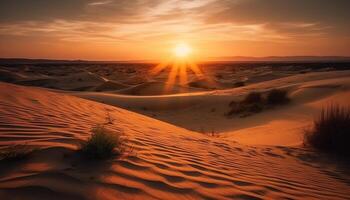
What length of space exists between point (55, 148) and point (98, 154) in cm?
54

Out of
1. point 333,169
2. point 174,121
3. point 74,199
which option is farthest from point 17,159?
point 174,121

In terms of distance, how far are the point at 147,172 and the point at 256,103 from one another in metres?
12.5

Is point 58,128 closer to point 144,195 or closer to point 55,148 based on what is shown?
point 55,148

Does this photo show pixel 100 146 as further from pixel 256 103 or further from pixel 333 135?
pixel 256 103

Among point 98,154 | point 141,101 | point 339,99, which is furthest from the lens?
point 141,101

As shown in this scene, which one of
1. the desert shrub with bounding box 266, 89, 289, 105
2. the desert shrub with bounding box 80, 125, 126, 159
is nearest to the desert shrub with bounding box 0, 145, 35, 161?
the desert shrub with bounding box 80, 125, 126, 159

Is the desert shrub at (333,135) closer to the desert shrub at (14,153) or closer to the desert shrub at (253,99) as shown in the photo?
the desert shrub at (14,153)

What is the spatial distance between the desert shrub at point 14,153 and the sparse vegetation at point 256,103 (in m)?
11.3

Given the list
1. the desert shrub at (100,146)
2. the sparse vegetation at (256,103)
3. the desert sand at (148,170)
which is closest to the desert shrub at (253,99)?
the sparse vegetation at (256,103)

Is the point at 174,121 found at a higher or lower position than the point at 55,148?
lower

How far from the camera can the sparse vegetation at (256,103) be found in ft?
46.0

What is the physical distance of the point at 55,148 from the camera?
11.3 feet

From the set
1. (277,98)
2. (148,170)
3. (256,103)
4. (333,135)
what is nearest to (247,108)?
(256,103)

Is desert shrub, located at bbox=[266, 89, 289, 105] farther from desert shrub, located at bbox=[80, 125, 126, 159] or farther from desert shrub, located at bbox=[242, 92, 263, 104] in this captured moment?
desert shrub, located at bbox=[80, 125, 126, 159]
